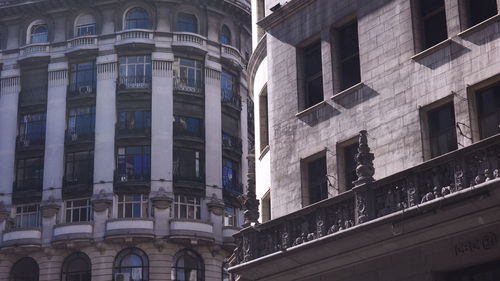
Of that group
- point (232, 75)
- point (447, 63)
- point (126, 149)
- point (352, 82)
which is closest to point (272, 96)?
point (352, 82)

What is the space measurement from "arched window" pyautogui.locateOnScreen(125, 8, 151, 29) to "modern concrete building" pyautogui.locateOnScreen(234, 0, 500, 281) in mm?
33696

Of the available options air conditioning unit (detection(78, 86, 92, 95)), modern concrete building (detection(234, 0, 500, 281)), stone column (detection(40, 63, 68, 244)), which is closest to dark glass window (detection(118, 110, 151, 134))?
air conditioning unit (detection(78, 86, 92, 95))

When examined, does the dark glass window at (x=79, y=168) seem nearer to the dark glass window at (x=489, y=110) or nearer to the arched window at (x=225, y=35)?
the arched window at (x=225, y=35)

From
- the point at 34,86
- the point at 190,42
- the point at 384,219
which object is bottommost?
the point at 384,219

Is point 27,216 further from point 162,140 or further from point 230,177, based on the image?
point 230,177

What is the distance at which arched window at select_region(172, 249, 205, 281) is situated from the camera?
2301 inches

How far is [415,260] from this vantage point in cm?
2147

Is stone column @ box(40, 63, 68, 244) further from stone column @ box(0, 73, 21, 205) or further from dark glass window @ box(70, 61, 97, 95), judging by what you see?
stone column @ box(0, 73, 21, 205)

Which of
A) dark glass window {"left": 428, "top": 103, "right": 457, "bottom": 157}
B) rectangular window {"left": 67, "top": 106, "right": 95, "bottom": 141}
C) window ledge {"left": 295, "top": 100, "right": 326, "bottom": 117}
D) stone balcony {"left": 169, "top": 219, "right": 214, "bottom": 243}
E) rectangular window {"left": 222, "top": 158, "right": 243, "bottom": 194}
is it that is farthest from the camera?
rectangular window {"left": 222, "top": 158, "right": 243, "bottom": 194}

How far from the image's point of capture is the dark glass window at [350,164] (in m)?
25.5

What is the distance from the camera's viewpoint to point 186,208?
5934cm

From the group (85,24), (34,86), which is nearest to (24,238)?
(34,86)

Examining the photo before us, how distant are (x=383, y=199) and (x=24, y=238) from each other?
135 ft

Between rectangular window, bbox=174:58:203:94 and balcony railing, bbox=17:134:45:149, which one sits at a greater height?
rectangular window, bbox=174:58:203:94
